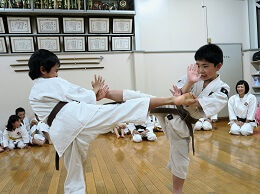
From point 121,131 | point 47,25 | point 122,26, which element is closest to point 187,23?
point 122,26

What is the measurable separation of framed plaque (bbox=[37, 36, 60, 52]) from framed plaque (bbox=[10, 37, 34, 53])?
0.17 m

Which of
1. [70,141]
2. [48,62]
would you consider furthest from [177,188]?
[48,62]

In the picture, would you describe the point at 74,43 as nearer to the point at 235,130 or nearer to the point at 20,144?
the point at 20,144

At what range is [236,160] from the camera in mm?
3193

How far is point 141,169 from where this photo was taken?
3.01 metres

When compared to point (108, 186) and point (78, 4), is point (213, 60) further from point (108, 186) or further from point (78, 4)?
point (78, 4)

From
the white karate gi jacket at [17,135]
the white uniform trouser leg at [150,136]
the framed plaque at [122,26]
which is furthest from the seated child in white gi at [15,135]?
the framed plaque at [122,26]

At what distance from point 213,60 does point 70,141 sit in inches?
44.4

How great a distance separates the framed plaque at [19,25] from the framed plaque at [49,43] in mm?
313

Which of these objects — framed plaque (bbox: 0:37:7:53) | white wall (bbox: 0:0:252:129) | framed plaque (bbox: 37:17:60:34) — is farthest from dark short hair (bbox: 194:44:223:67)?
framed plaque (bbox: 0:37:7:53)

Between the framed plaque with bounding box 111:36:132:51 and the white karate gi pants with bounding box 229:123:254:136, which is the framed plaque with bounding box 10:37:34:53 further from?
the white karate gi pants with bounding box 229:123:254:136

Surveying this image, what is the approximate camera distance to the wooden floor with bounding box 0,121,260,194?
2.45 metres

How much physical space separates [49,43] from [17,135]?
7.11 ft

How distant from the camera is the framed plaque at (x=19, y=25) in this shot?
5574mm
